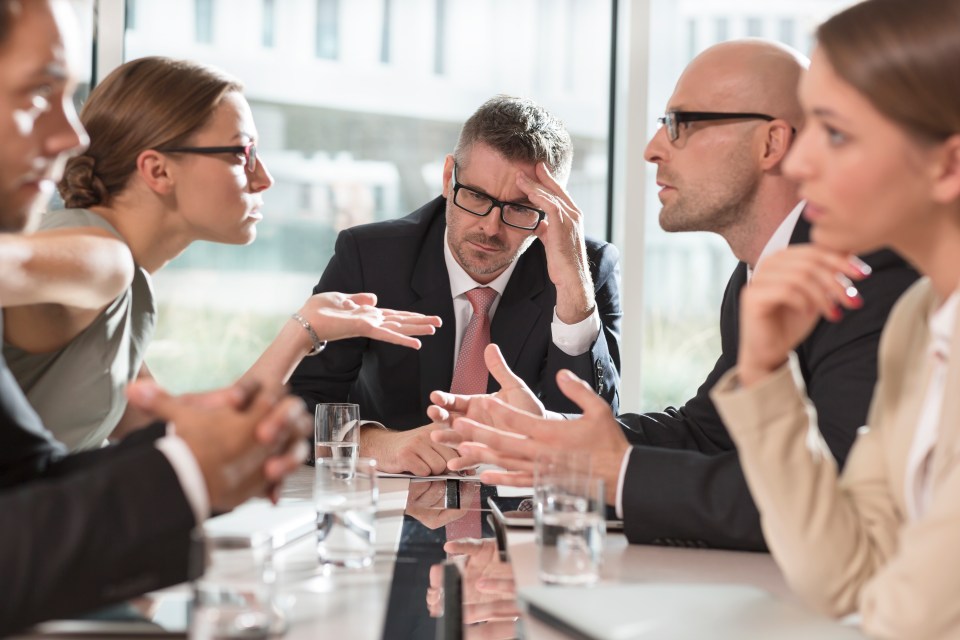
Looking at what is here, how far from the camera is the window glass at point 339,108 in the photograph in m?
4.68

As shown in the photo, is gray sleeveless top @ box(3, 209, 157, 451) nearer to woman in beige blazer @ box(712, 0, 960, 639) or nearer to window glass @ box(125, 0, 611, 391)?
woman in beige blazer @ box(712, 0, 960, 639)

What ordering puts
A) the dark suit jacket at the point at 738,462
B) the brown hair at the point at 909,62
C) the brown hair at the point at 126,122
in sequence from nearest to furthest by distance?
the brown hair at the point at 909,62 → the dark suit jacket at the point at 738,462 → the brown hair at the point at 126,122

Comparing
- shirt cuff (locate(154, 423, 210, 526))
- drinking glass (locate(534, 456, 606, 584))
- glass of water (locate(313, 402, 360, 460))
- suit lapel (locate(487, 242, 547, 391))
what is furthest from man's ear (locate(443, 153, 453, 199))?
shirt cuff (locate(154, 423, 210, 526))

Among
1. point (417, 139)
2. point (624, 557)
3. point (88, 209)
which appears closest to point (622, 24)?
→ point (417, 139)

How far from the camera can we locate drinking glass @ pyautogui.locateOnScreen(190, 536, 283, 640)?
3.40ft

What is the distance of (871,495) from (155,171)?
1747mm

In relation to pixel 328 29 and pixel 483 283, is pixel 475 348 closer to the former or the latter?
pixel 483 283

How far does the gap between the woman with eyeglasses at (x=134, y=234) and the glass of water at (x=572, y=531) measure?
0.97 meters

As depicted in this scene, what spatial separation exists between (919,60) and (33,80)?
1130 millimetres

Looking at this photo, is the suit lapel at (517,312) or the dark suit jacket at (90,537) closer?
the dark suit jacket at (90,537)

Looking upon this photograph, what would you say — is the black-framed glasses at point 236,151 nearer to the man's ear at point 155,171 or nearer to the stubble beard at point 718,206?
the man's ear at point 155,171

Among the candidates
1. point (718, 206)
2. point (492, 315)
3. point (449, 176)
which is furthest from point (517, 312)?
point (718, 206)

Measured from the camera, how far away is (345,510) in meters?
1.56

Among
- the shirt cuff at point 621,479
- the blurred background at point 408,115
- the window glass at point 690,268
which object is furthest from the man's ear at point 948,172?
the window glass at point 690,268
